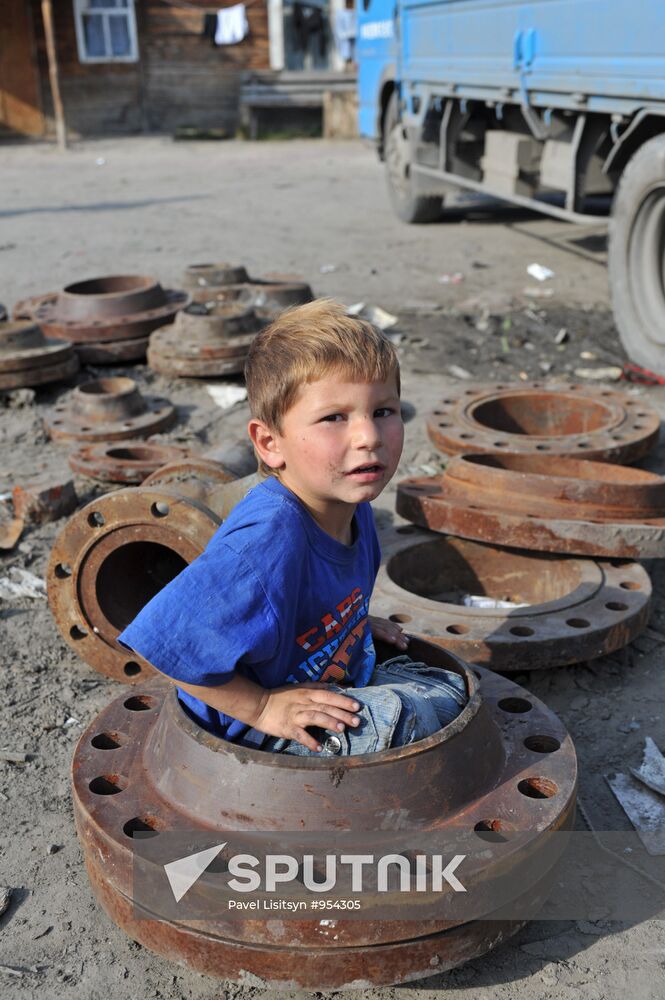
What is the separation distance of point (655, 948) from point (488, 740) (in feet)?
1.81

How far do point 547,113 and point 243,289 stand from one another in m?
2.47

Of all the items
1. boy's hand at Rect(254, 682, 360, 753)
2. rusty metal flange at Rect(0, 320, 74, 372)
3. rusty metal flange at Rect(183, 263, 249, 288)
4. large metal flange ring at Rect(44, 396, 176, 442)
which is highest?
boy's hand at Rect(254, 682, 360, 753)

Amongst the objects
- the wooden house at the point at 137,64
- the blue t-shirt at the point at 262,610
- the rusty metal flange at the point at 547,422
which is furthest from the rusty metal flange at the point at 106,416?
the wooden house at the point at 137,64

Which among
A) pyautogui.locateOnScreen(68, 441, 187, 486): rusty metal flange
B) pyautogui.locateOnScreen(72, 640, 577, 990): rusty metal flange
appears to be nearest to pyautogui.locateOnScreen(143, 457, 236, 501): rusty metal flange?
pyautogui.locateOnScreen(68, 441, 187, 486): rusty metal flange

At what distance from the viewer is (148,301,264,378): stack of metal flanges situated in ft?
18.7

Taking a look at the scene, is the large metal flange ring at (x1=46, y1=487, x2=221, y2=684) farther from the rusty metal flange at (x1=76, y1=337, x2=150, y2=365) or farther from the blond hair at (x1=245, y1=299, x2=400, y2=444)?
the rusty metal flange at (x1=76, y1=337, x2=150, y2=365)

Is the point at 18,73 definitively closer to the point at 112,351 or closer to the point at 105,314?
the point at 105,314

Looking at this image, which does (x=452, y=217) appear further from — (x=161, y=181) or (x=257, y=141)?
(x=257, y=141)

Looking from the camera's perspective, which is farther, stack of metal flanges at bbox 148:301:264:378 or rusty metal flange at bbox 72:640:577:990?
stack of metal flanges at bbox 148:301:264:378

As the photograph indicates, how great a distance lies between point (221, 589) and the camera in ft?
6.35

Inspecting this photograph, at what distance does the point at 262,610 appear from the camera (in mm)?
1958

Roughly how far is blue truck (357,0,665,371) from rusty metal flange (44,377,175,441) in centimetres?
287

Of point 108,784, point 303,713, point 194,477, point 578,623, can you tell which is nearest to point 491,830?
point 303,713

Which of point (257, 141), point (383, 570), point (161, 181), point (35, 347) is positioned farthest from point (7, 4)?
point (383, 570)
